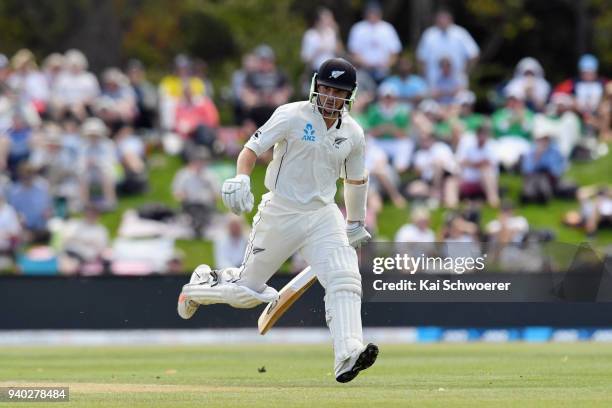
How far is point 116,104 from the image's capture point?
731 inches

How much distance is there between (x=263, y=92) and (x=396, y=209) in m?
2.67

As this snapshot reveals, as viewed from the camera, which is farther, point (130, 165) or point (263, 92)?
point (263, 92)

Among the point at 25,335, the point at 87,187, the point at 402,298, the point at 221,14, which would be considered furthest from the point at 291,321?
the point at 221,14

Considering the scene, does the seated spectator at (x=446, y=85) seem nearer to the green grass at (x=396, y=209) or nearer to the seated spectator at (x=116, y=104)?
the green grass at (x=396, y=209)

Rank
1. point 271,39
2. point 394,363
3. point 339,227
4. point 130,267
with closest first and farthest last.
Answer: point 339,227, point 394,363, point 130,267, point 271,39

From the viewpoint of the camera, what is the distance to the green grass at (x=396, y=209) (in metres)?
16.6

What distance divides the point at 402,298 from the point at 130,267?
3.82 m

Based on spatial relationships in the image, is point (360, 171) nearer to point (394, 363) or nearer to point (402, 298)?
point (394, 363)

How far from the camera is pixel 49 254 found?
16.1 metres

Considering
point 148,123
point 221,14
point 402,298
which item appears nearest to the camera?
point 402,298

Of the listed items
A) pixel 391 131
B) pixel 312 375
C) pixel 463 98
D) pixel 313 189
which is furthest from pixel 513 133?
pixel 313 189

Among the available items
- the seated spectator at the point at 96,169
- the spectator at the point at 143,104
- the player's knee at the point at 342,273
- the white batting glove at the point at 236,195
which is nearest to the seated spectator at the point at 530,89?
the spectator at the point at 143,104

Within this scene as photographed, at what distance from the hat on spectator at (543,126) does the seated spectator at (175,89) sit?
432 cm

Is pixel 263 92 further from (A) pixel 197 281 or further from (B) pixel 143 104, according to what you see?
(A) pixel 197 281
